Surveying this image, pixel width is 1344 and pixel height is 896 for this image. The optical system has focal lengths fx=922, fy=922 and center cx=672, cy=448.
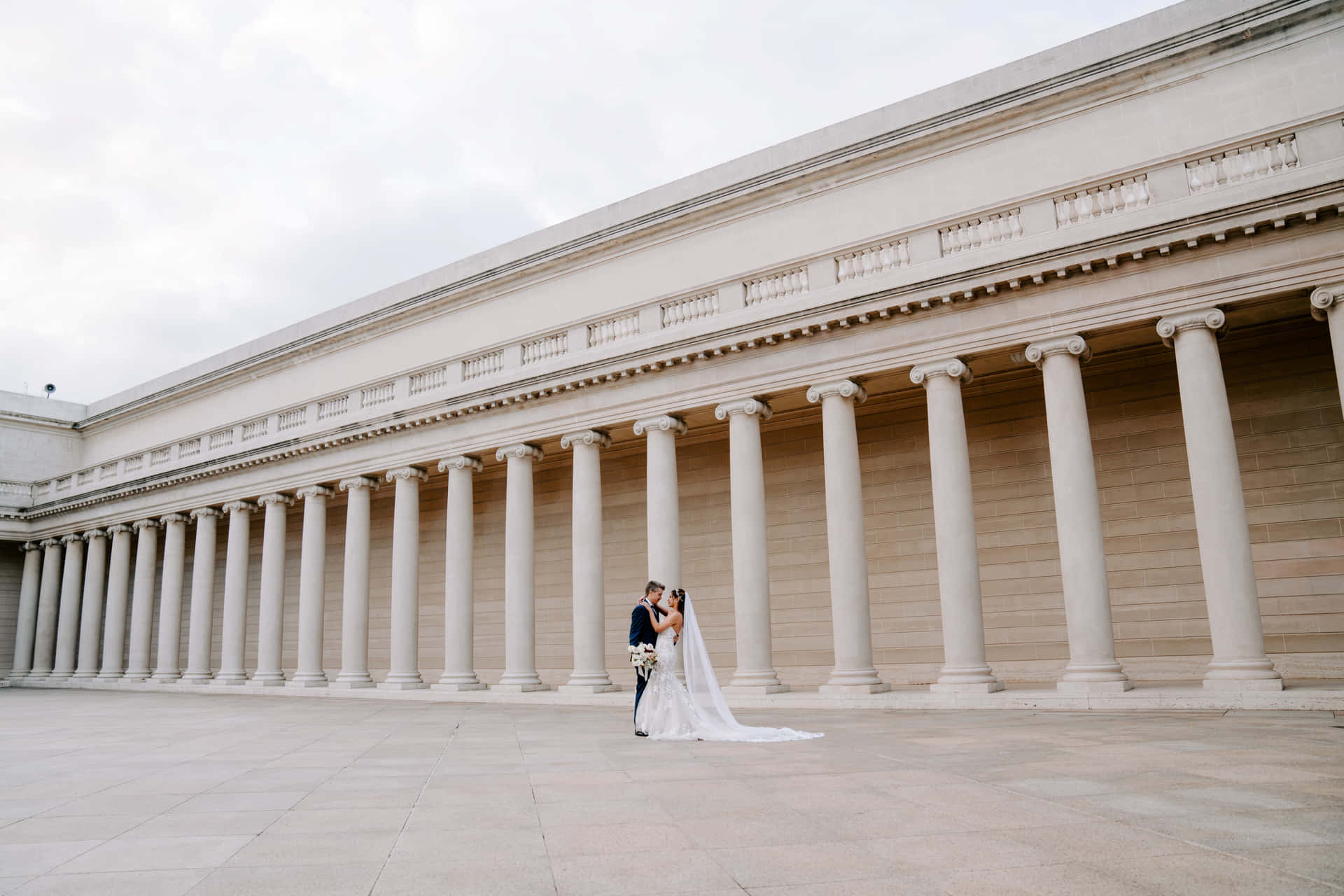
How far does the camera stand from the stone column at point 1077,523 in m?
21.4

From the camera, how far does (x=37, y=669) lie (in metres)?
51.4

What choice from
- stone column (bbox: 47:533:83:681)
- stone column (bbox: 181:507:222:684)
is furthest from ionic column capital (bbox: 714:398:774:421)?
stone column (bbox: 47:533:83:681)

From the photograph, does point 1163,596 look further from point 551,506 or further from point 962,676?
point 551,506

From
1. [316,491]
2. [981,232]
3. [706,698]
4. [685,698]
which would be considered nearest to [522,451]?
[316,491]

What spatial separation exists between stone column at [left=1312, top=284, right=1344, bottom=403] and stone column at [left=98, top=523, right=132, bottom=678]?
5137 cm

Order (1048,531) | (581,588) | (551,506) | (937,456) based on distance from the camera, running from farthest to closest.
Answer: (551,506) < (581,588) < (1048,531) < (937,456)

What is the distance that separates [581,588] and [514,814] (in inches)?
800

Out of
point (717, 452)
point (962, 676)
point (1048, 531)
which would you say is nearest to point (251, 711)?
point (717, 452)

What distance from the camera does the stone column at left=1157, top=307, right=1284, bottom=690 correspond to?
1977 centimetres

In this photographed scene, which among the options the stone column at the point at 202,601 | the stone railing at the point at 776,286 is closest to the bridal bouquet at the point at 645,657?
the stone railing at the point at 776,286

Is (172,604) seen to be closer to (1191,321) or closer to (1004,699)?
(1004,699)

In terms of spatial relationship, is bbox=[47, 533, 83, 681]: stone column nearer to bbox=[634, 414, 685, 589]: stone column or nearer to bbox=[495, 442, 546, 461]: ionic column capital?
bbox=[495, 442, 546, 461]: ionic column capital

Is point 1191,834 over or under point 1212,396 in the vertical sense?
under

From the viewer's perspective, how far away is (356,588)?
120 feet
